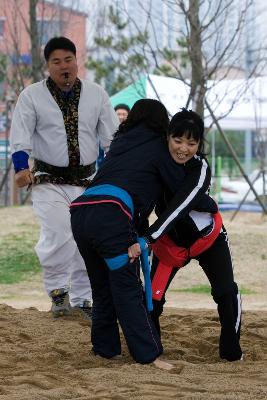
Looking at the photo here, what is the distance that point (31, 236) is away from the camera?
14961mm

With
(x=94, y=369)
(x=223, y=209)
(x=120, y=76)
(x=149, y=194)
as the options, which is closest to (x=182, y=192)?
(x=149, y=194)

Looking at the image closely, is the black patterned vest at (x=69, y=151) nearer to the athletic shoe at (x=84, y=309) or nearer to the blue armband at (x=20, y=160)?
the blue armband at (x=20, y=160)

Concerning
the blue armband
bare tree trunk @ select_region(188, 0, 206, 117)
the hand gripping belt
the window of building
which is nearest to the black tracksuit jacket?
the hand gripping belt

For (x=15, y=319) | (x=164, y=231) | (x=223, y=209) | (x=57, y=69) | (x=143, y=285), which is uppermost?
(x=57, y=69)

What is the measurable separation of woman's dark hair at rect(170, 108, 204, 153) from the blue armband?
71.2 inches

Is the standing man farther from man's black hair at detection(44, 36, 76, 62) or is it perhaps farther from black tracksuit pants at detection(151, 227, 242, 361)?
black tracksuit pants at detection(151, 227, 242, 361)

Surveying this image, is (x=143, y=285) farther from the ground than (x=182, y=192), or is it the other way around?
(x=182, y=192)

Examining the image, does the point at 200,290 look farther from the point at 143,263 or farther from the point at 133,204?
the point at 133,204

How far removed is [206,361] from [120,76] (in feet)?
64.7

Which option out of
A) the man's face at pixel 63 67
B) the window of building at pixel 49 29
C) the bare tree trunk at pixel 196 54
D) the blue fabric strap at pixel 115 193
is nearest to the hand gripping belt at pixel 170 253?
the blue fabric strap at pixel 115 193

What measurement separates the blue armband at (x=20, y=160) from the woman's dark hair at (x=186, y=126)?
71.2 inches

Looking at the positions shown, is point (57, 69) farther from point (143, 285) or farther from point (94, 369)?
point (94, 369)

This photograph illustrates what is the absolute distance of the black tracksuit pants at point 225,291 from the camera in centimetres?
571

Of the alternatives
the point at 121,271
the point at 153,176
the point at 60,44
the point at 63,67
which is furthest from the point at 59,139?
the point at 121,271
